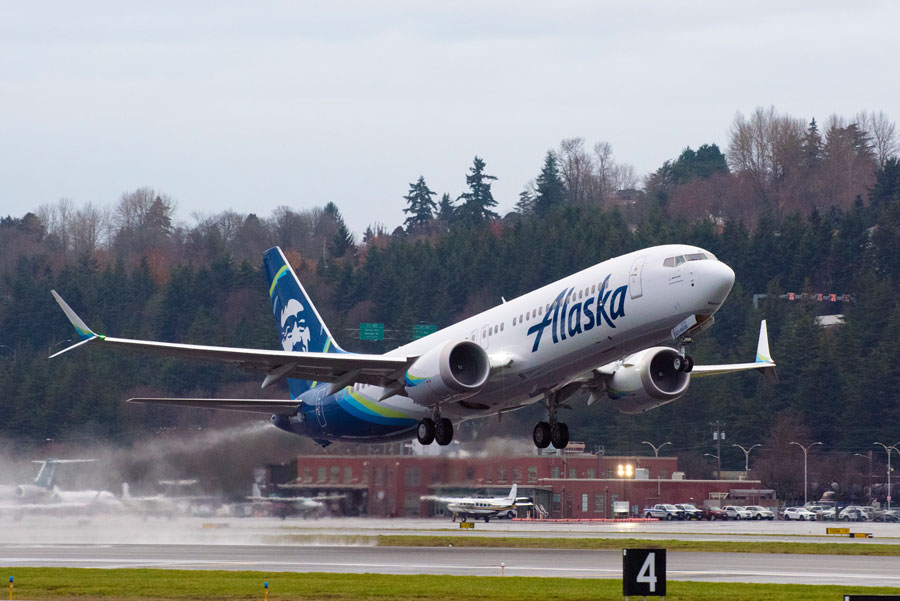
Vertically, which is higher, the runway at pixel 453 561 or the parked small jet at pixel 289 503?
the parked small jet at pixel 289 503

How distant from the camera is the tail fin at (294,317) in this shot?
60250 mm

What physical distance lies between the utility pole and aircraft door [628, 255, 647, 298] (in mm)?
99066

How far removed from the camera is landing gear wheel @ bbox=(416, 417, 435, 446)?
50.8m

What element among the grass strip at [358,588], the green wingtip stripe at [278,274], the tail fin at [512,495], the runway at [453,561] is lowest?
the grass strip at [358,588]

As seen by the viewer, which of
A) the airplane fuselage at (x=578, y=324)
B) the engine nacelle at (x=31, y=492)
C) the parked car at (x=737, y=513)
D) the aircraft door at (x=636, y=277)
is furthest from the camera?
the parked car at (x=737, y=513)

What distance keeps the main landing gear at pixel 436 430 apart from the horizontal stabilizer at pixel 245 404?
7693 mm

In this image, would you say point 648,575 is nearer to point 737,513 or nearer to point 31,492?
point 31,492

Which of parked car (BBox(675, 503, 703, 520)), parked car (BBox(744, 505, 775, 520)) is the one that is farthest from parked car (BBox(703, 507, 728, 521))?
parked car (BBox(744, 505, 775, 520))

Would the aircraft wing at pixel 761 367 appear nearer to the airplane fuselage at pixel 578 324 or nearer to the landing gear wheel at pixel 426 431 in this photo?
the airplane fuselage at pixel 578 324

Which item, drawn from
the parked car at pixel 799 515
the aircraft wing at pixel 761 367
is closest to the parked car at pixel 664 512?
the parked car at pixel 799 515

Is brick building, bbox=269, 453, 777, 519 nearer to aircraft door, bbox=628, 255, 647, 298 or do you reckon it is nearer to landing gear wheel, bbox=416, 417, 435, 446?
landing gear wheel, bbox=416, 417, 435, 446

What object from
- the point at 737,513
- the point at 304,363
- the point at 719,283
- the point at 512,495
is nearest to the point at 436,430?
the point at 304,363

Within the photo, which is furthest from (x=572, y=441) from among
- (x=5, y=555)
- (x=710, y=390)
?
(x=5, y=555)

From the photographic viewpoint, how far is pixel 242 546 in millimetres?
65562
